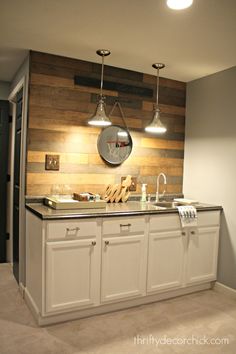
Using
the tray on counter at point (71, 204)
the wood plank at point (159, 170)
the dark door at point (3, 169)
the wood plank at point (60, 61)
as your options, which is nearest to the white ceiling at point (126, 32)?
the wood plank at point (60, 61)

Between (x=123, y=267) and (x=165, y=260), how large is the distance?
470 millimetres

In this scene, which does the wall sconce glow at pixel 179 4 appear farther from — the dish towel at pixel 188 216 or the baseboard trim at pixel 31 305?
the baseboard trim at pixel 31 305

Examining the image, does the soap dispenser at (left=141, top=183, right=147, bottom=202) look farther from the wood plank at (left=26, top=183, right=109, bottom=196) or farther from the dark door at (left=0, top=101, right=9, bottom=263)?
the dark door at (left=0, top=101, right=9, bottom=263)

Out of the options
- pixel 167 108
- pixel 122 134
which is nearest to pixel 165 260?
pixel 122 134

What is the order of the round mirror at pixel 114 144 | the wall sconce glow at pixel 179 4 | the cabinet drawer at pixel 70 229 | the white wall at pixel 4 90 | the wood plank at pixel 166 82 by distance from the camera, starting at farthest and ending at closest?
the white wall at pixel 4 90 < the wood plank at pixel 166 82 < the round mirror at pixel 114 144 < the cabinet drawer at pixel 70 229 < the wall sconce glow at pixel 179 4

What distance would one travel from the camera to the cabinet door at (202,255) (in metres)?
3.09

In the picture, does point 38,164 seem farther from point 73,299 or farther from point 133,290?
point 133,290

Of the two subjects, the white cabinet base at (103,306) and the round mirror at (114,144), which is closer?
the white cabinet base at (103,306)

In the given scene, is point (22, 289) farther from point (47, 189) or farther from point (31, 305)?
point (47, 189)

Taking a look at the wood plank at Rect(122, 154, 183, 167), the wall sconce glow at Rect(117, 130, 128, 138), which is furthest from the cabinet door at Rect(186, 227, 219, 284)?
the wall sconce glow at Rect(117, 130, 128, 138)

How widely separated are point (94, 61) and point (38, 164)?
120 centimetres

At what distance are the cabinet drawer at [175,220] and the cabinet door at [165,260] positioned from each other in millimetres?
→ 59

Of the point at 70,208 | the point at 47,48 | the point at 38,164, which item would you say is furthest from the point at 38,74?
the point at 70,208

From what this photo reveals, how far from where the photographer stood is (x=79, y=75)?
307 cm
